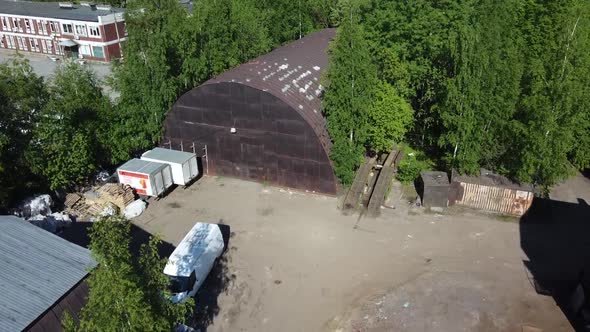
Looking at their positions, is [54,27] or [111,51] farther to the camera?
[54,27]

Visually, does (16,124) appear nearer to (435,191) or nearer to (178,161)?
(178,161)

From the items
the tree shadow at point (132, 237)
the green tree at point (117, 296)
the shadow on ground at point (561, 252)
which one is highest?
the green tree at point (117, 296)

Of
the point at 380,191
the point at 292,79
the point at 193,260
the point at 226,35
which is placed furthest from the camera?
the point at 226,35

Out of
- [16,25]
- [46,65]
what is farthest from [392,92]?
[16,25]

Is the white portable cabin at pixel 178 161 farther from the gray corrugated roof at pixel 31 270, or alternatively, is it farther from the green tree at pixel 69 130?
the gray corrugated roof at pixel 31 270

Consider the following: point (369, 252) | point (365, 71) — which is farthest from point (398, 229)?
point (365, 71)

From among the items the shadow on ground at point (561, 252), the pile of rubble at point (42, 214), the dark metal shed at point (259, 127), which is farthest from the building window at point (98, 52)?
the shadow on ground at point (561, 252)

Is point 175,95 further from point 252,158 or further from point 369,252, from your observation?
point 369,252
